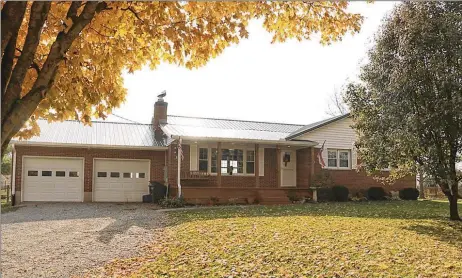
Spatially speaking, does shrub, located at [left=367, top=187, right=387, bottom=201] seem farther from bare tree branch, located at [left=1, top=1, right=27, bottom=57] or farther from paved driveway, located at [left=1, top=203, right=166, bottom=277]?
bare tree branch, located at [left=1, top=1, right=27, bottom=57]

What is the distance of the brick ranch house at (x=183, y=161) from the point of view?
19266 millimetres

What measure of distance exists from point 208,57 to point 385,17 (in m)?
10.2

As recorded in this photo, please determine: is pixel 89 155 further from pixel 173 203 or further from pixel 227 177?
pixel 227 177

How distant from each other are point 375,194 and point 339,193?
8.99ft

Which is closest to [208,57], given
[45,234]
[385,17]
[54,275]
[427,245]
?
[54,275]

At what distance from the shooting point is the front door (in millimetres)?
22312

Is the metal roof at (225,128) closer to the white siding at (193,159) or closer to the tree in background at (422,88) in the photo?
the white siding at (193,159)

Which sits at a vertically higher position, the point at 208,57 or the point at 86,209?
the point at 208,57

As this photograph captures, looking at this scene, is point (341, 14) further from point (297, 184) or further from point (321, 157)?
point (297, 184)

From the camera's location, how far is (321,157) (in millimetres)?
21047

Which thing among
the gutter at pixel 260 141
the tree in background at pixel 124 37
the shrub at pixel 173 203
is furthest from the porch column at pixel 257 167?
the tree in background at pixel 124 37

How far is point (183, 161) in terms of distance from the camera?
2022cm

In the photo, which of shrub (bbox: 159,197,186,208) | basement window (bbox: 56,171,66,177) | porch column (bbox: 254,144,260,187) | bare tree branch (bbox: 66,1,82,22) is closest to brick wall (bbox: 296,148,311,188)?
porch column (bbox: 254,144,260,187)

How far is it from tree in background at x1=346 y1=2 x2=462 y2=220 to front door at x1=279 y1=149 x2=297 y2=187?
9.25 metres
